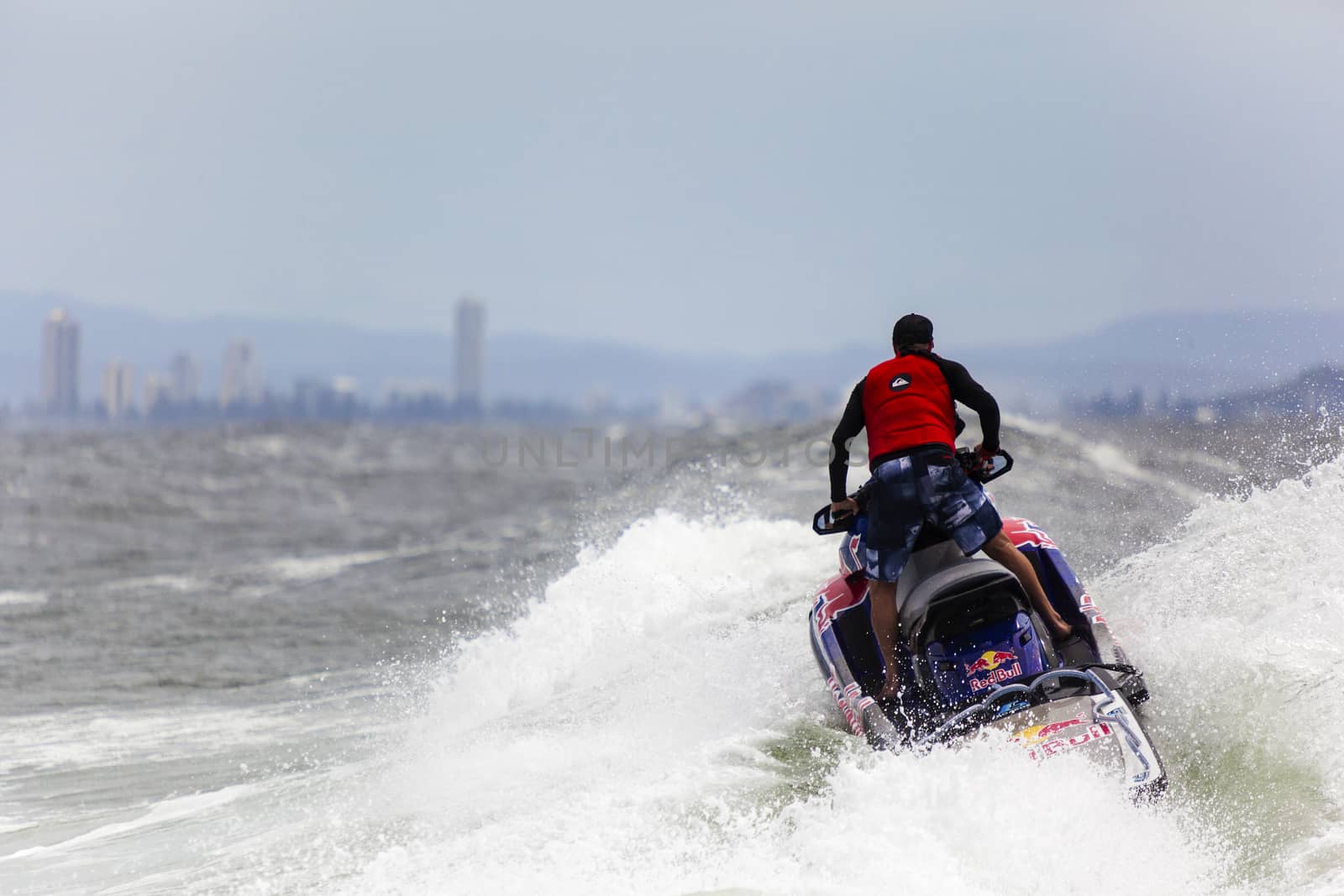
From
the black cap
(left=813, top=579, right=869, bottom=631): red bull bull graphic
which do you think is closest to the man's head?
the black cap

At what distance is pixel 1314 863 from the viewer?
426 centimetres

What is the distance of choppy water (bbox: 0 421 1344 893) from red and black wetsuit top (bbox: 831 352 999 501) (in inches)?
48.3

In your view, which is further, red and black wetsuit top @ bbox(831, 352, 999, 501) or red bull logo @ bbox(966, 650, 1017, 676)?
red and black wetsuit top @ bbox(831, 352, 999, 501)

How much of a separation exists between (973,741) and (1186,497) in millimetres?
14672

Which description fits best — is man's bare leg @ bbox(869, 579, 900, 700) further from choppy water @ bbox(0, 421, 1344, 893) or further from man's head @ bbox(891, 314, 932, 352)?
man's head @ bbox(891, 314, 932, 352)

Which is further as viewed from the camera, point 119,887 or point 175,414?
point 175,414

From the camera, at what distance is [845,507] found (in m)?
5.64

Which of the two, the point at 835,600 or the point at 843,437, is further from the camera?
the point at 835,600

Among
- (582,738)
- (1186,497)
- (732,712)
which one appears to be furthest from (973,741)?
(1186,497)

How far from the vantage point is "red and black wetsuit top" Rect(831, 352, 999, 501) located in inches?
209

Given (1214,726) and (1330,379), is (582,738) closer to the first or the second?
(1214,726)

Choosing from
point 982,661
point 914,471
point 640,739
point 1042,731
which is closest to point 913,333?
point 914,471

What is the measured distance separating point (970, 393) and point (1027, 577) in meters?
0.78

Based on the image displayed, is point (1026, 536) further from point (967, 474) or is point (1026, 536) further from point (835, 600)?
point (835, 600)
